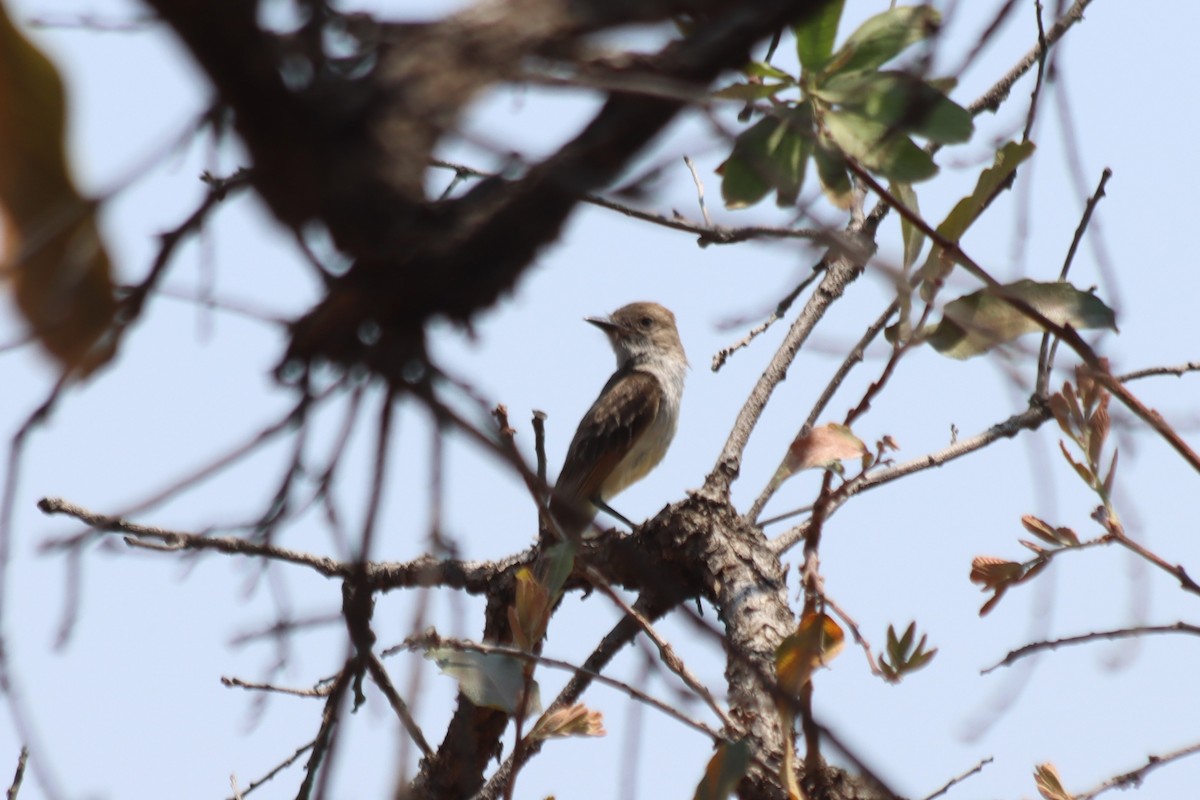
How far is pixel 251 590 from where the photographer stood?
6.73ft

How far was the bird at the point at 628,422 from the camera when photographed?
9.23m

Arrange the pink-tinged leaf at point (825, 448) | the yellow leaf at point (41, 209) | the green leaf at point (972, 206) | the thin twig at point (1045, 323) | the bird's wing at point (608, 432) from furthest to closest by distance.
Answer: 1. the bird's wing at point (608, 432)
2. the pink-tinged leaf at point (825, 448)
3. the green leaf at point (972, 206)
4. the thin twig at point (1045, 323)
5. the yellow leaf at point (41, 209)

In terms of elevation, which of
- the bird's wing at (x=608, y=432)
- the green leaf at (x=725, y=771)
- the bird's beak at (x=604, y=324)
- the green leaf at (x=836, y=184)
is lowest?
the green leaf at (x=725, y=771)

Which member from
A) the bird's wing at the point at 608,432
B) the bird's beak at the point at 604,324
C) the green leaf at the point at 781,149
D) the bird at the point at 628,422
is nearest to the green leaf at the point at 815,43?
the green leaf at the point at 781,149

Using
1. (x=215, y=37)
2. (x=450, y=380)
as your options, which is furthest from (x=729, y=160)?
(x=215, y=37)

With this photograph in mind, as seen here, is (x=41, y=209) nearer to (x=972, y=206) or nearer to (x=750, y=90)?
(x=750, y=90)

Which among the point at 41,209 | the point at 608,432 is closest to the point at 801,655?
the point at 41,209

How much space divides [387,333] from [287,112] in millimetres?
269

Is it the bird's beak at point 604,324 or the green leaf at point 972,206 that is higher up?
the bird's beak at point 604,324

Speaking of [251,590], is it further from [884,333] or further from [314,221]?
[884,333]

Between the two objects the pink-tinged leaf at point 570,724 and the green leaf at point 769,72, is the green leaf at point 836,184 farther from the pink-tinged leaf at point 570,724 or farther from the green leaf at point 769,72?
the pink-tinged leaf at point 570,724

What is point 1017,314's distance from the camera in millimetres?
2348

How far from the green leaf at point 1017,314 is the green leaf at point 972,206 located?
2.5 inches

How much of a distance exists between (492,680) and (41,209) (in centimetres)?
186
